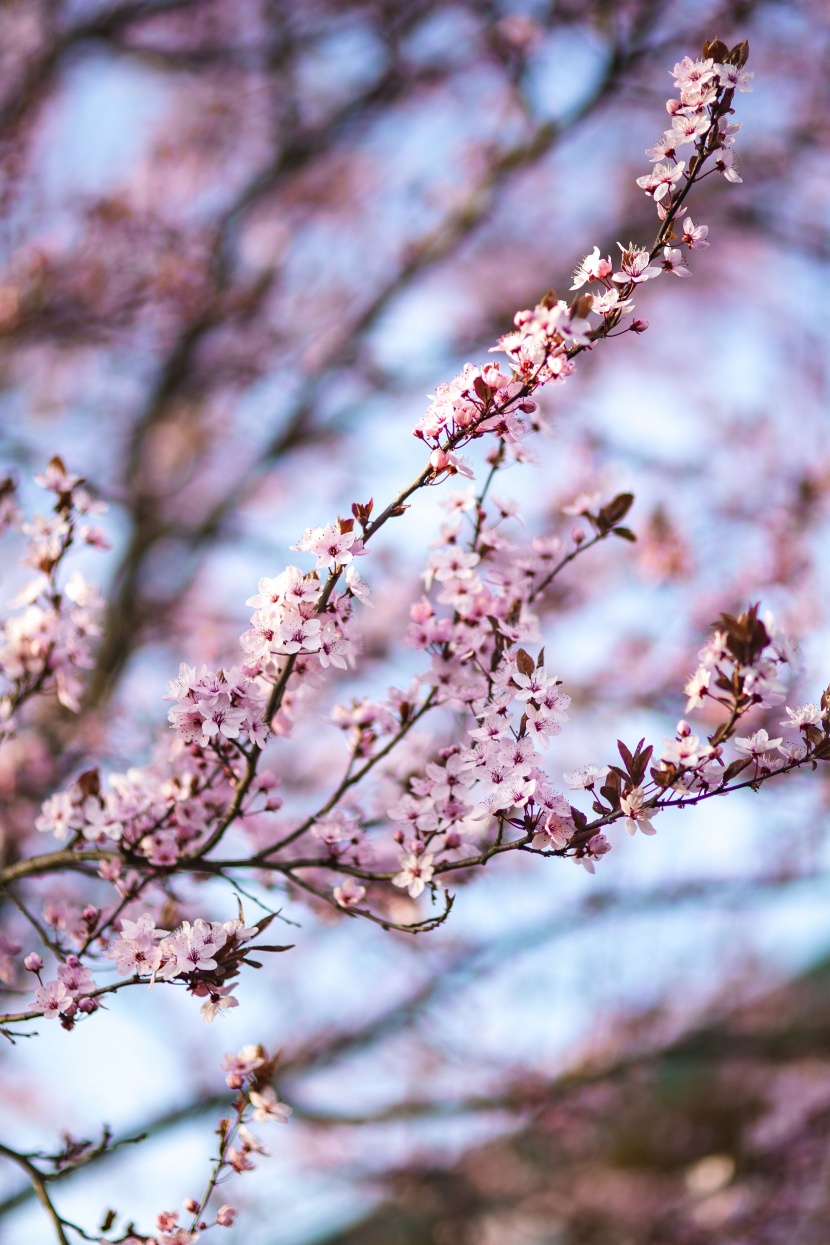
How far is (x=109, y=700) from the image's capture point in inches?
210

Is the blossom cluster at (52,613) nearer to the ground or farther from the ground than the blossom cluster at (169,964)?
farther from the ground

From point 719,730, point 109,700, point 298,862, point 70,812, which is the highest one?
point 109,700

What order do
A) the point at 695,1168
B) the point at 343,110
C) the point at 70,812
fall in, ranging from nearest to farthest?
1. the point at 70,812
2. the point at 343,110
3. the point at 695,1168

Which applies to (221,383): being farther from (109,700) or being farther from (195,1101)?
(195,1101)

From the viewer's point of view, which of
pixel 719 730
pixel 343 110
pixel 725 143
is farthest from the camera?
pixel 343 110

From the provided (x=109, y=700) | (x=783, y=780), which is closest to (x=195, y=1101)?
(x=109, y=700)

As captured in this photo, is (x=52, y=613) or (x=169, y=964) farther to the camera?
(x=52, y=613)

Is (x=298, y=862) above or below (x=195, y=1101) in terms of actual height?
below

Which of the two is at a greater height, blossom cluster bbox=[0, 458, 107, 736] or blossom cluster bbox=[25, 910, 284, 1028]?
blossom cluster bbox=[0, 458, 107, 736]

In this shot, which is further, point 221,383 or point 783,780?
point 221,383

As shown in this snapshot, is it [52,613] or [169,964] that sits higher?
[52,613]

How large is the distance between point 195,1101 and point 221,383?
14.8 feet

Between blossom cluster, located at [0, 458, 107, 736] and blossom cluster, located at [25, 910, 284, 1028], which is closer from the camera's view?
blossom cluster, located at [25, 910, 284, 1028]

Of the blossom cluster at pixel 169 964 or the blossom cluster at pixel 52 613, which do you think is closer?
the blossom cluster at pixel 169 964
